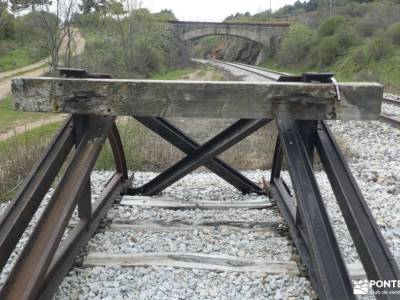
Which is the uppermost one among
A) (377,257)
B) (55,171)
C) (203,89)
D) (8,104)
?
(203,89)

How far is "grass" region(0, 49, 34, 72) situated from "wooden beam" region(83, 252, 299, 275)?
30.3m

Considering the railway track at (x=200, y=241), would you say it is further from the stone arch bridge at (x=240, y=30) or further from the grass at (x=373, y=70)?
the stone arch bridge at (x=240, y=30)

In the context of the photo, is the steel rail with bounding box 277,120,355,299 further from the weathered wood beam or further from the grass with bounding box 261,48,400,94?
the grass with bounding box 261,48,400,94

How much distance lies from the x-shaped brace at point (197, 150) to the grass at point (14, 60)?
1147 inches

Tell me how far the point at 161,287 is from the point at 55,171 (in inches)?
43.8

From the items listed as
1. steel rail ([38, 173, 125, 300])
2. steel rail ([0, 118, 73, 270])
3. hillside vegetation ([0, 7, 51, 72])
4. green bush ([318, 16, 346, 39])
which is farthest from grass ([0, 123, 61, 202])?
green bush ([318, 16, 346, 39])

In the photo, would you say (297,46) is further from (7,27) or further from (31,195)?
(31,195)

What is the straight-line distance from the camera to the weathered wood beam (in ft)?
9.79

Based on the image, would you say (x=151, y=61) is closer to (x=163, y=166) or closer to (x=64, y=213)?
(x=163, y=166)

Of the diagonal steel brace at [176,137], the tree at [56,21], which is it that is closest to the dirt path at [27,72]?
the tree at [56,21]

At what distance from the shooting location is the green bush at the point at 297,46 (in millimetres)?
43000

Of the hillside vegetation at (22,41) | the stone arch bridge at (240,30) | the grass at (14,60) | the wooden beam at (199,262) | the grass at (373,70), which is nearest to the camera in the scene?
the wooden beam at (199,262)

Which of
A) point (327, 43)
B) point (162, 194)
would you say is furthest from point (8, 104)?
point (327, 43)

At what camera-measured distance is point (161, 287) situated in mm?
3166
